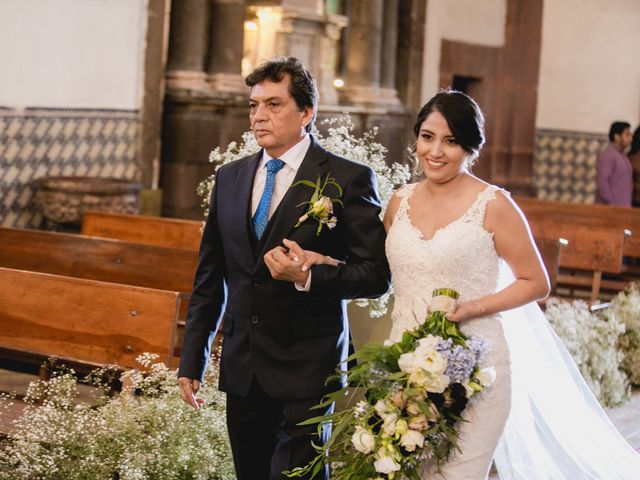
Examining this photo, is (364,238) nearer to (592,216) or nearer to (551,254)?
(551,254)

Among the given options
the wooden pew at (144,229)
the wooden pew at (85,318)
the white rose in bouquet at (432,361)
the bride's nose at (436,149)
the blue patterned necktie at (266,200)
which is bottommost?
the wooden pew at (85,318)

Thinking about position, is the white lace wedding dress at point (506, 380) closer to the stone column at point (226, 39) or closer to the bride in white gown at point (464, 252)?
the bride in white gown at point (464, 252)

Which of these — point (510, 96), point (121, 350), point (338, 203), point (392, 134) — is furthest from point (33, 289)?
point (510, 96)

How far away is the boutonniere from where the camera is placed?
3.15m

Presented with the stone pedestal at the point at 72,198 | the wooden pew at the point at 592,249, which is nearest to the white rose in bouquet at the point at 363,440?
the wooden pew at the point at 592,249

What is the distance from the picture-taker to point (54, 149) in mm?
9320

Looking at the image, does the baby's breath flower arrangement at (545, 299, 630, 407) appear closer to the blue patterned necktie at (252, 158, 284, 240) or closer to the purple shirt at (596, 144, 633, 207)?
the blue patterned necktie at (252, 158, 284, 240)

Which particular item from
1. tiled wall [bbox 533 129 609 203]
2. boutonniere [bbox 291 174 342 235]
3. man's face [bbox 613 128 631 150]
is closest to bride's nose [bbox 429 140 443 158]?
boutonniere [bbox 291 174 342 235]

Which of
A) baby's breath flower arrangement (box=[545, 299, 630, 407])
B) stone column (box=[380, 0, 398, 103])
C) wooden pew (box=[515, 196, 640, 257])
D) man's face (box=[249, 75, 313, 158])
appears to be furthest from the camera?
stone column (box=[380, 0, 398, 103])

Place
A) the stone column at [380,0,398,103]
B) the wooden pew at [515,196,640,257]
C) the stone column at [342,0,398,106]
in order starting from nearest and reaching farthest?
the wooden pew at [515,196,640,257]
the stone column at [342,0,398,106]
the stone column at [380,0,398,103]

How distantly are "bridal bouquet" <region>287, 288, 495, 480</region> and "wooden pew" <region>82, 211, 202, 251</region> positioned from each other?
395 centimetres

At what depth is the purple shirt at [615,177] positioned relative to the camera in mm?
10914

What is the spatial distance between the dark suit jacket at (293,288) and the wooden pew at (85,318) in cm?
131

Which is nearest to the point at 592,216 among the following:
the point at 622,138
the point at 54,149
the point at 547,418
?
the point at 622,138
